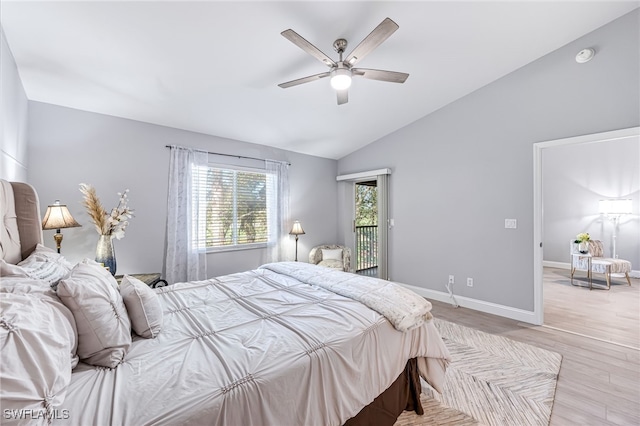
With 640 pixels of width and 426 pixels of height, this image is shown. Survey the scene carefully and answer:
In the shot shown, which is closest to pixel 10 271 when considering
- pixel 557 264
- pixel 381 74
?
pixel 381 74

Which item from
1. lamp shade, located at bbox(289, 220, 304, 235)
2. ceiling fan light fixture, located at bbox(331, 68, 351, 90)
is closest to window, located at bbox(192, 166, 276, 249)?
lamp shade, located at bbox(289, 220, 304, 235)

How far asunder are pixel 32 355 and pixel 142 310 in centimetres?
59

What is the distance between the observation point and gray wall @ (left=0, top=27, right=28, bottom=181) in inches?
71.7

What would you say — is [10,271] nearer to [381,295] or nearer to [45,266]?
[45,266]

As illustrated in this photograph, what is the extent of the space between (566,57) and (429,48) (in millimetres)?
1654

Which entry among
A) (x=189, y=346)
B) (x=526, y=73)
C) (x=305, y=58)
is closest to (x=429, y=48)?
(x=305, y=58)

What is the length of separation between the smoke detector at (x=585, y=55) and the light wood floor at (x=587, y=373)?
2943 mm

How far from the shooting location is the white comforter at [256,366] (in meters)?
0.89

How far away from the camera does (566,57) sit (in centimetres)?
291

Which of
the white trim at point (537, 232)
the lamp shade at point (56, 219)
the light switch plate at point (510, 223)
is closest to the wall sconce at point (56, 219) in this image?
the lamp shade at point (56, 219)

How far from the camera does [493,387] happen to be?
1.99 meters

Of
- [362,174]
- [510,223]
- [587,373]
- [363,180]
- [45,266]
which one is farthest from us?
[363,180]

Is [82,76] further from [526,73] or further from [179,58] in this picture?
[526,73]

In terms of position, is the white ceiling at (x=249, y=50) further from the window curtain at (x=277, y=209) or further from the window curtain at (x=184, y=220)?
the window curtain at (x=277, y=209)
